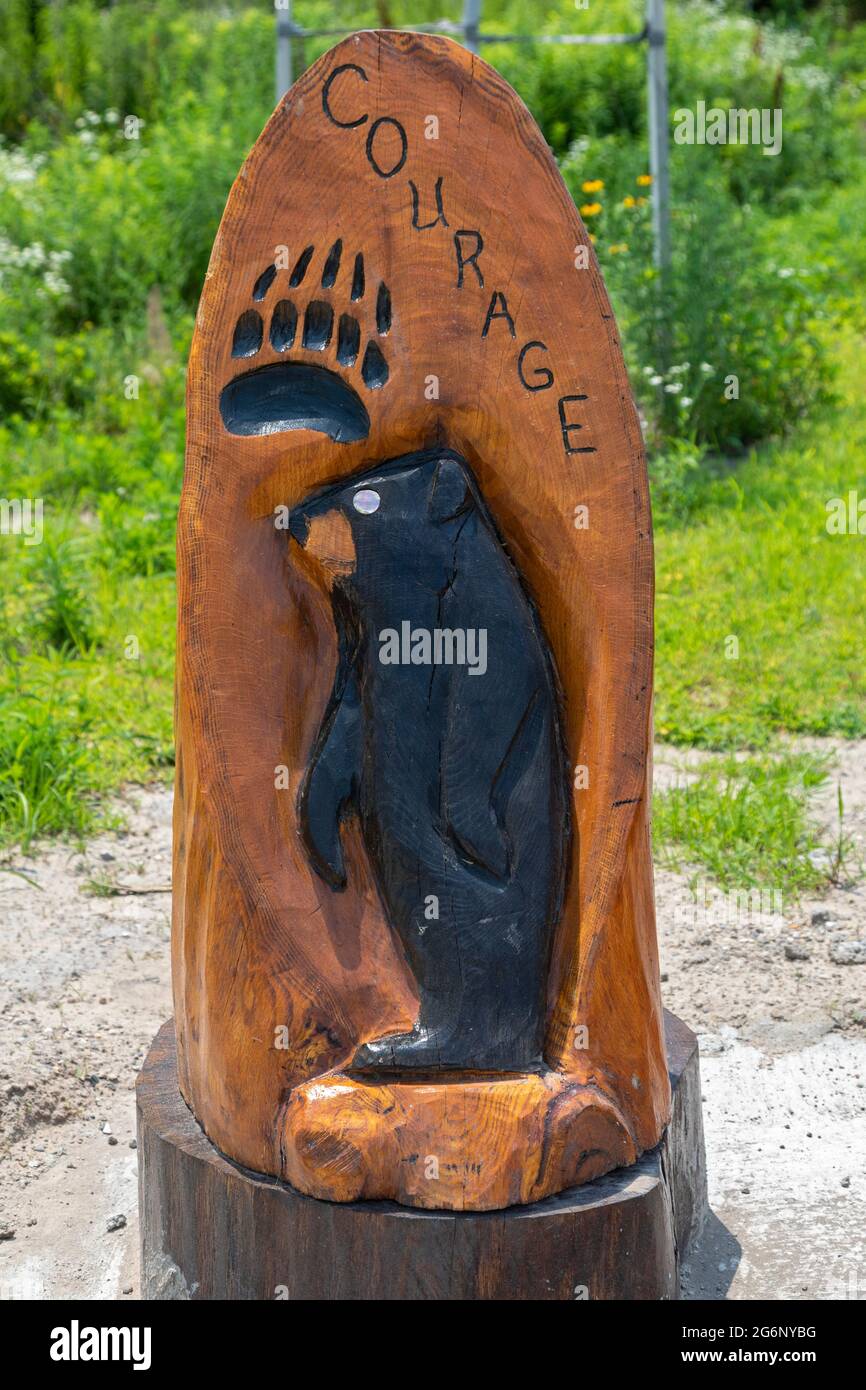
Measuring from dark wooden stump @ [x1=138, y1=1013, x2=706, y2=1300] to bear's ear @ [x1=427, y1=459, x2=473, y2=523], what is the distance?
0.97m

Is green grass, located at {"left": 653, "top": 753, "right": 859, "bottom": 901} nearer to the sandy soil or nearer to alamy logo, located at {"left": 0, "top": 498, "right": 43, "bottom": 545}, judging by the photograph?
the sandy soil

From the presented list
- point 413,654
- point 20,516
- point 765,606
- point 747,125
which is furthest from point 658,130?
point 413,654

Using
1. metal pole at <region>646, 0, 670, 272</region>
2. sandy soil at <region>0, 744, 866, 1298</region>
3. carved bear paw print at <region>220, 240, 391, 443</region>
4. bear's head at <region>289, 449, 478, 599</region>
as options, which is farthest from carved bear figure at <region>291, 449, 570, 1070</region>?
metal pole at <region>646, 0, 670, 272</region>

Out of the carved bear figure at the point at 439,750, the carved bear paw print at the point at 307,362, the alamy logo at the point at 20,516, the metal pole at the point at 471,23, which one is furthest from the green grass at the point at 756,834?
the metal pole at the point at 471,23

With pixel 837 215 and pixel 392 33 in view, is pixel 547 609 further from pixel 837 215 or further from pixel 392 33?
pixel 837 215

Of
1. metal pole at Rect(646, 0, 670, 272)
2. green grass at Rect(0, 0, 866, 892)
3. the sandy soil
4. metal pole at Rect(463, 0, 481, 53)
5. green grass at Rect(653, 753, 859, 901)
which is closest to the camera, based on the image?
the sandy soil

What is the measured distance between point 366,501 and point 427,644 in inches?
8.7

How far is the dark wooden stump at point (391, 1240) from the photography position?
217 centimetres

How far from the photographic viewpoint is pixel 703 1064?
332 centimetres

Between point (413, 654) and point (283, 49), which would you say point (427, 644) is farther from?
point (283, 49)

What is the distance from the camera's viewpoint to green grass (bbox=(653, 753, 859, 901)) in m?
4.01

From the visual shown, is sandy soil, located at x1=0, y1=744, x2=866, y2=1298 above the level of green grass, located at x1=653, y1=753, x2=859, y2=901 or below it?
below

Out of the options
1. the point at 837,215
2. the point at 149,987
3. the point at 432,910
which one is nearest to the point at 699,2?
the point at 837,215

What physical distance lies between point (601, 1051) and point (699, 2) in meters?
13.0
